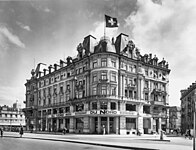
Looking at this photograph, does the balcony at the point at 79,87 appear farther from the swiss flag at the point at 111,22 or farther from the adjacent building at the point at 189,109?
the adjacent building at the point at 189,109

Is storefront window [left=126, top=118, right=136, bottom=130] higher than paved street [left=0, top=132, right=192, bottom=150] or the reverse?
the reverse

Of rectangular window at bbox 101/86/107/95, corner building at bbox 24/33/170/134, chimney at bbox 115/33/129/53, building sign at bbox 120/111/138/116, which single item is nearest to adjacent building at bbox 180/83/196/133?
corner building at bbox 24/33/170/134

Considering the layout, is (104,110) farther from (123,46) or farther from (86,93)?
(123,46)

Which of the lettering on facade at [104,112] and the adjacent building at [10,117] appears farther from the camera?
the adjacent building at [10,117]

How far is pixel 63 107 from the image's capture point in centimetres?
6562

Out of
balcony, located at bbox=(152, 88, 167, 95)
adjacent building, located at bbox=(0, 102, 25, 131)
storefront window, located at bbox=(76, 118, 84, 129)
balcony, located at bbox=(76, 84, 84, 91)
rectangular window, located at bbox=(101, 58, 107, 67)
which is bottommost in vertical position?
adjacent building, located at bbox=(0, 102, 25, 131)

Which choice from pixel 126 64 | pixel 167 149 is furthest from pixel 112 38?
pixel 167 149

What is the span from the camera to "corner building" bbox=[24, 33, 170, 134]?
175ft

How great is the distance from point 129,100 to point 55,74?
88.9ft

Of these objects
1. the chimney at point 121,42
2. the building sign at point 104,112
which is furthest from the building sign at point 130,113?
the chimney at point 121,42

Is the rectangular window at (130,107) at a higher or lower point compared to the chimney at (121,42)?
lower

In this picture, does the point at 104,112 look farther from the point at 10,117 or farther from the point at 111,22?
the point at 10,117

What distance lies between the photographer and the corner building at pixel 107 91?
175 feet

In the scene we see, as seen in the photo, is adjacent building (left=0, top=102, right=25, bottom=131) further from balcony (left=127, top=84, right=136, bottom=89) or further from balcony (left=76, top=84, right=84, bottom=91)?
balcony (left=127, top=84, right=136, bottom=89)
